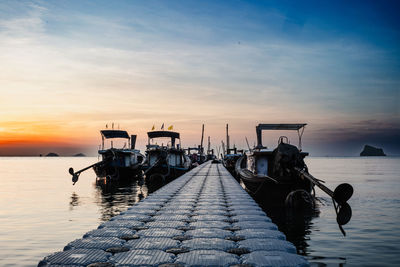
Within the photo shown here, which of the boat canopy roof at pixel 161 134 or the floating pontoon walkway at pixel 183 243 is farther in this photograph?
the boat canopy roof at pixel 161 134

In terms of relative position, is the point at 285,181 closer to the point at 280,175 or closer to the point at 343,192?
the point at 280,175

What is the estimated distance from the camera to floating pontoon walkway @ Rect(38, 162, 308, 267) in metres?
5.68

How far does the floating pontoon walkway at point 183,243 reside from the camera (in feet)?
18.6

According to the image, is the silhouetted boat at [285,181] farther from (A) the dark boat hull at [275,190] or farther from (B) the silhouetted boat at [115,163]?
(B) the silhouetted boat at [115,163]

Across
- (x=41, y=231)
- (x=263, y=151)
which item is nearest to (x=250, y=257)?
(x=41, y=231)

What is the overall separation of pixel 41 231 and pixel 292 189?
13448 millimetres

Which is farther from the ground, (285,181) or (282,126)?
(282,126)

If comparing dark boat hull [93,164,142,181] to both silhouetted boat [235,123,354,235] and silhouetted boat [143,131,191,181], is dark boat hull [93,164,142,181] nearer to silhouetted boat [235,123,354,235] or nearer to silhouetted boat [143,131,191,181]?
silhouetted boat [143,131,191,181]

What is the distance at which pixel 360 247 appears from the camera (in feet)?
42.0

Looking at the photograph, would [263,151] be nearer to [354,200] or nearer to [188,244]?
[354,200]

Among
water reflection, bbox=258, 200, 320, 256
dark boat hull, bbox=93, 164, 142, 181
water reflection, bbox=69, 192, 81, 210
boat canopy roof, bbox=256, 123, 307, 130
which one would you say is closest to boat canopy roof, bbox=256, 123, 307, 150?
boat canopy roof, bbox=256, 123, 307, 130

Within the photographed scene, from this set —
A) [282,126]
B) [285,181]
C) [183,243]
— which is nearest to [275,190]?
[285,181]

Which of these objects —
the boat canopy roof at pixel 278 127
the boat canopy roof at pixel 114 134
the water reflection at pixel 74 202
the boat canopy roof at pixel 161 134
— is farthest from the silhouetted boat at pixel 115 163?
the boat canopy roof at pixel 278 127

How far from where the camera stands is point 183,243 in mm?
6840
